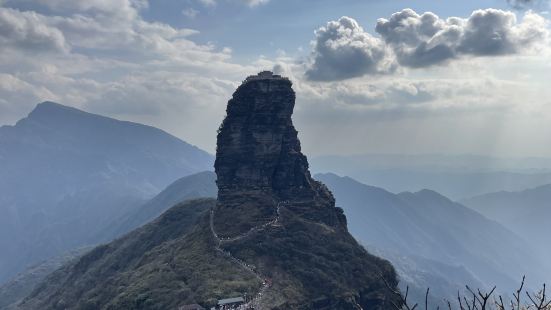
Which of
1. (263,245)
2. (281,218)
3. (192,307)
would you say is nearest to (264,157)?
(281,218)

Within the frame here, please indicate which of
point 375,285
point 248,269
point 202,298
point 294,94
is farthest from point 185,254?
point 294,94

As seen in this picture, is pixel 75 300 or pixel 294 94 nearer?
pixel 294 94

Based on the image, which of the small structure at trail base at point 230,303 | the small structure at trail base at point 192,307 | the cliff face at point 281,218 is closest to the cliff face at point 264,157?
the cliff face at point 281,218

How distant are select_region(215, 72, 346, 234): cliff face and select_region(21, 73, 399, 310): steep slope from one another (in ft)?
1.19

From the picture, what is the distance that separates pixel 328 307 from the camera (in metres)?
126

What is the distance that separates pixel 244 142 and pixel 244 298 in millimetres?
71427

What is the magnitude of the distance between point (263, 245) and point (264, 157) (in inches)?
1464

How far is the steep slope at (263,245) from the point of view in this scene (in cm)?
12712

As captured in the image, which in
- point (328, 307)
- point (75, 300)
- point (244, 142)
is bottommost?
point (75, 300)

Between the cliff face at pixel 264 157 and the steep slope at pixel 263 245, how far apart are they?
1.19 feet

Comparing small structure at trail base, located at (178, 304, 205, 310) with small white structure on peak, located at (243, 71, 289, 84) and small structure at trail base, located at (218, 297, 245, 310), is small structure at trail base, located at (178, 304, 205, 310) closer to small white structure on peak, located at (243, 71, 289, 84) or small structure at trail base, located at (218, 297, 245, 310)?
small structure at trail base, located at (218, 297, 245, 310)

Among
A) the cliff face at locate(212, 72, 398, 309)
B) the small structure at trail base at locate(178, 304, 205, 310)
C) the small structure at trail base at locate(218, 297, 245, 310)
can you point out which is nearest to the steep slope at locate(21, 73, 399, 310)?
the cliff face at locate(212, 72, 398, 309)

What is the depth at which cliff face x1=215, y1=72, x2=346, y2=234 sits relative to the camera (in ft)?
562

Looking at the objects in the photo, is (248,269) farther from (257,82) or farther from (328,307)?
(257,82)
